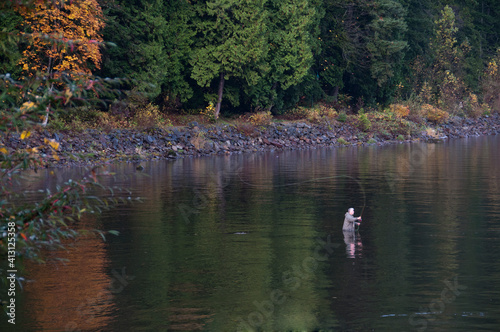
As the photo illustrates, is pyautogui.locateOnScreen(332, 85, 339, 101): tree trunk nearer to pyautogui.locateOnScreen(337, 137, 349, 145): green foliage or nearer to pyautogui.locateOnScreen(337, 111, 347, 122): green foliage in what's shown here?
pyautogui.locateOnScreen(337, 111, 347, 122): green foliage

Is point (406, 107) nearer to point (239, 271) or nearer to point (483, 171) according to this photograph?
point (483, 171)

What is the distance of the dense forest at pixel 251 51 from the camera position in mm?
44156

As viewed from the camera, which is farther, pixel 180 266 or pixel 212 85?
pixel 212 85

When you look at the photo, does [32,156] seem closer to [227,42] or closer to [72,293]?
[72,293]

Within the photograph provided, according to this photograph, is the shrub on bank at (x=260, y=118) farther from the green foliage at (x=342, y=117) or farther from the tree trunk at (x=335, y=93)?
the tree trunk at (x=335, y=93)

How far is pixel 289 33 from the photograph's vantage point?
62312 mm

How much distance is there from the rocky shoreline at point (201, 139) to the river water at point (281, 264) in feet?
38.5

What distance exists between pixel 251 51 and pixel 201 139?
31.0 feet

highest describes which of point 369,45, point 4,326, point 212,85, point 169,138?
point 369,45

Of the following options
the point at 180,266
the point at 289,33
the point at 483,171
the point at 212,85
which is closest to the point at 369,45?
the point at 289,33

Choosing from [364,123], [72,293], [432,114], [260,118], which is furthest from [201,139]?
[72,293]

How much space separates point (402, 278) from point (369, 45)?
185ft

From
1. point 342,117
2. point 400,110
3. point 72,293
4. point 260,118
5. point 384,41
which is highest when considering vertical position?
point 384,41

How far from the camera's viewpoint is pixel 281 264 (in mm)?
16500
